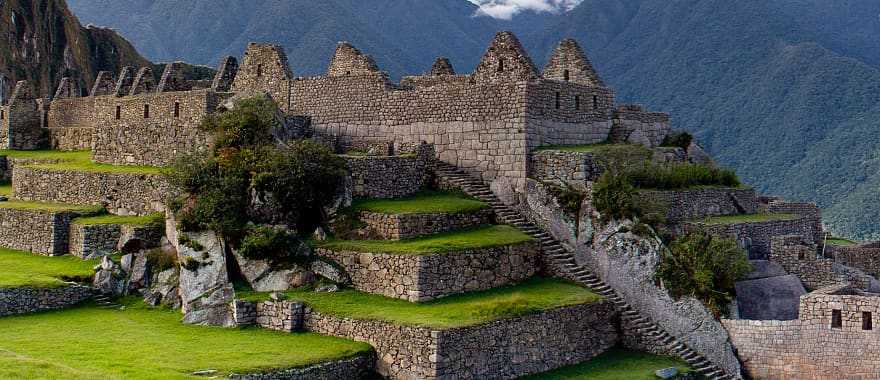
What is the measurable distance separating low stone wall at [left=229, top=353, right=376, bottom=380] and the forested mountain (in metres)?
37.6

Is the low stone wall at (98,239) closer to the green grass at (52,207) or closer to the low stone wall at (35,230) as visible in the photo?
the low stone wall at (35,230)

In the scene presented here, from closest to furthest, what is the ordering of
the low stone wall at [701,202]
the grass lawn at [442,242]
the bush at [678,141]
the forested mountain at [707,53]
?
the grass lawn at [442,242], the low stone wall at [701,202], the bush at [678,141], the forested mountain at [707,53]

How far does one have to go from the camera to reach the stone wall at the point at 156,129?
35.4 m

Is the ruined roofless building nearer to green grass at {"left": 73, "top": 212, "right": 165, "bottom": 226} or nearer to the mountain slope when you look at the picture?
green grass at {"left": 73, "top": 212, "right": 165, "bottom": 226}

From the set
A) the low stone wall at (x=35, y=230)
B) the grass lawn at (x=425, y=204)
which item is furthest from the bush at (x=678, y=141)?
the low stone wall at (x=35, y=230)

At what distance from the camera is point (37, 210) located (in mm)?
34312

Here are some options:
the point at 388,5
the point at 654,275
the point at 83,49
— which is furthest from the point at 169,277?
the point at 83,49

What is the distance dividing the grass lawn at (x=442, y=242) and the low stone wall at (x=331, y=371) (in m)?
3.14

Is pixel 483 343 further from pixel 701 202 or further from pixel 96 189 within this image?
pixel 96 189

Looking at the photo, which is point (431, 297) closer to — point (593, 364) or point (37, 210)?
point (593, 364)

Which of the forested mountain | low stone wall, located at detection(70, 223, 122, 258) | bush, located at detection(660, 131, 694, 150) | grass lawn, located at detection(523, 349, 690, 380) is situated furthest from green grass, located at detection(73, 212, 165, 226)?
the forested mountain

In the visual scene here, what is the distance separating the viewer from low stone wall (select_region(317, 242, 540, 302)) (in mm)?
27531

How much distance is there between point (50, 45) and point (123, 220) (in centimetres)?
8169

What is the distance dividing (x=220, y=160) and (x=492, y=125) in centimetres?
803
